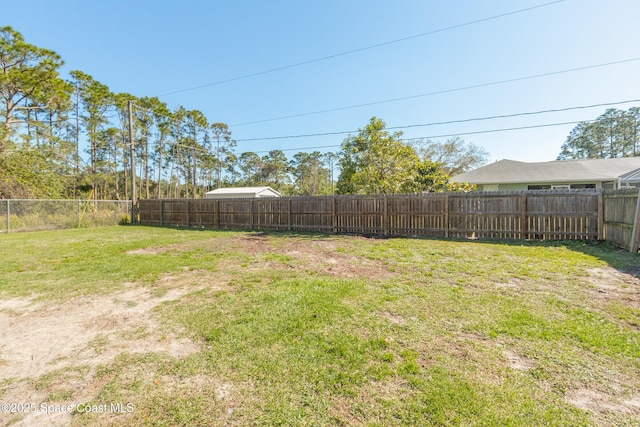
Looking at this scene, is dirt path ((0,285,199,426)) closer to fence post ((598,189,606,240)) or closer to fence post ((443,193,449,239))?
fence post ((443,193,449,239))

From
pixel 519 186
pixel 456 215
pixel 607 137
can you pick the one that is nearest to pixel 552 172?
pixel 519 186

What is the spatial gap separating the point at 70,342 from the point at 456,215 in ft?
30.4

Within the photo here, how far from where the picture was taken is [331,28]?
12703 mm

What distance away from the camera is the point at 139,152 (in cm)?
3023

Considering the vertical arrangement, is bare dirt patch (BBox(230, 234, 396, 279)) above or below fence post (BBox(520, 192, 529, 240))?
below

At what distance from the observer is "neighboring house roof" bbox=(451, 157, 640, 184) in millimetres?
14201

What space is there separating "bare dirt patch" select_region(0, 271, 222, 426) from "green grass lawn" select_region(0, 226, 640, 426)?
5 cm

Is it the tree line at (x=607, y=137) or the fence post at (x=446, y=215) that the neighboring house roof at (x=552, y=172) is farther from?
the tree line at (x=607, y=137)

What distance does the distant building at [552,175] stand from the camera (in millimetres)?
14148

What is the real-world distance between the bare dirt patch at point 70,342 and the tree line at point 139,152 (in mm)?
11016

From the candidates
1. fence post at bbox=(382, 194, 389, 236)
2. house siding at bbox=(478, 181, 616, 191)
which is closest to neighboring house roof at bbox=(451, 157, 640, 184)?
house siding at bbox=(478, 181, 616, 191)

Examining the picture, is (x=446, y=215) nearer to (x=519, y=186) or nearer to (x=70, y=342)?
(x=70, y=342)

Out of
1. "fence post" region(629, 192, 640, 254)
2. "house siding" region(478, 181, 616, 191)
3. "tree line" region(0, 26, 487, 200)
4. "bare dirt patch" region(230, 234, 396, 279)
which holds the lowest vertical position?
"bare dirt patch" region(230, 234, 396, 279)

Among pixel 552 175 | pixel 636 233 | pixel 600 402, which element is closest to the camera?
pixel 600 402
